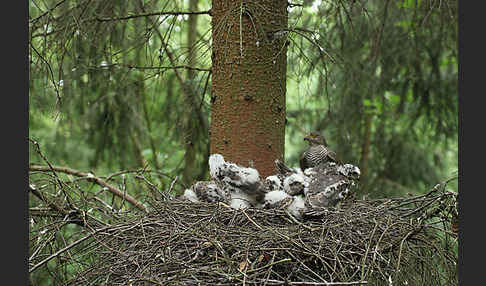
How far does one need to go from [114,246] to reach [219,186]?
62 cm

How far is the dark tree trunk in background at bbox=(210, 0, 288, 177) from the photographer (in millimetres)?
2500

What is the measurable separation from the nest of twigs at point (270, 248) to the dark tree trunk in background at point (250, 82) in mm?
415

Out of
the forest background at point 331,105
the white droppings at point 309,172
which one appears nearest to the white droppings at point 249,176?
the white droppings at point 309,172

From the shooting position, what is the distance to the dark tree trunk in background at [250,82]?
2500mm

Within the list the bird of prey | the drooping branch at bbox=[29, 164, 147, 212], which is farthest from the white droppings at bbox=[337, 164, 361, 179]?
the drooping branch at bbox=[29, 164, 147, 212]

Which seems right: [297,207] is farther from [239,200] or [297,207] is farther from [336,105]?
[336,105]

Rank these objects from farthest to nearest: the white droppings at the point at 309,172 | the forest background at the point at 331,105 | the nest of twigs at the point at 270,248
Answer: the forest background at the point at 331,105 < the white droppings at the point at 309,172 < the nest of twigs at the point at 270,248

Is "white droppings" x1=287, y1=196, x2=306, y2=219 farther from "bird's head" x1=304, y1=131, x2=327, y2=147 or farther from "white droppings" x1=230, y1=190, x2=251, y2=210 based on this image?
"bird's head" x1=304, y1=131, x2=327, y2=147

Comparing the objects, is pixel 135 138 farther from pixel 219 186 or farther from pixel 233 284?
pixel 233 284

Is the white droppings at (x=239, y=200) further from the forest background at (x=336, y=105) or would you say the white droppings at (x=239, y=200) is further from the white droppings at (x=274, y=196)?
the forest background at (x=336, y=105)

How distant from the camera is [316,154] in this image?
9.21 feet

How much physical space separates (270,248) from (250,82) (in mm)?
1044

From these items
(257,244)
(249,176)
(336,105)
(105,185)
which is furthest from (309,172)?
(336,105)

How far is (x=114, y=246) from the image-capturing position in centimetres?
205
